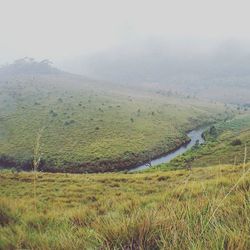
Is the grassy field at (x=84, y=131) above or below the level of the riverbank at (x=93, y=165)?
above

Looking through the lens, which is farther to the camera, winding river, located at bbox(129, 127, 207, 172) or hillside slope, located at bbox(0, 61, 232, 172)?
hillside slope, located at bbox(0, 61, 232, 172)

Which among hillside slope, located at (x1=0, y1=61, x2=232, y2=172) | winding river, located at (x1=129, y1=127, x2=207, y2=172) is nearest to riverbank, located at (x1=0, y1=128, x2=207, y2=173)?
winding river, located at (x1=129, y1=127, x2=207, y2=172)

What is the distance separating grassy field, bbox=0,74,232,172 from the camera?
75188 mm

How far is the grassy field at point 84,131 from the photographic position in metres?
75.2

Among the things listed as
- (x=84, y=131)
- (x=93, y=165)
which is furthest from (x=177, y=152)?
(x=84, y=131)

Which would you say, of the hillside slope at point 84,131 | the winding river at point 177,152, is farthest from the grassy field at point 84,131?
the winding river at point 177,152

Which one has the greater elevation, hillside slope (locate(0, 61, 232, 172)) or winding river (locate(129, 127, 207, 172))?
hillside slope (locate(0, 61, 232, 172))

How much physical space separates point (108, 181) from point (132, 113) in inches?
3330

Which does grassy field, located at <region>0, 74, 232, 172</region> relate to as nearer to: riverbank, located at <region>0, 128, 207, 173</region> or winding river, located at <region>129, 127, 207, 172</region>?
riverbank, located at <region>0, 128, 207, 173</region>

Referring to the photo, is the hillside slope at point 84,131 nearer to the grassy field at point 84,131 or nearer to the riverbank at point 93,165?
the grassy field at point 84,131

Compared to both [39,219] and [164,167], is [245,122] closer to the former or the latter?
[164,167]

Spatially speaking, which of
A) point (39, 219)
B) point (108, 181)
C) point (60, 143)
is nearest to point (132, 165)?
point (60, 143)

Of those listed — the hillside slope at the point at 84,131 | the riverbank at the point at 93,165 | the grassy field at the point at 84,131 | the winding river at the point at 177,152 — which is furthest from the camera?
the grassy field at the point at 84,131

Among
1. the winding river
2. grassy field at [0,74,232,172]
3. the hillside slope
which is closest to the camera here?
the winding river
